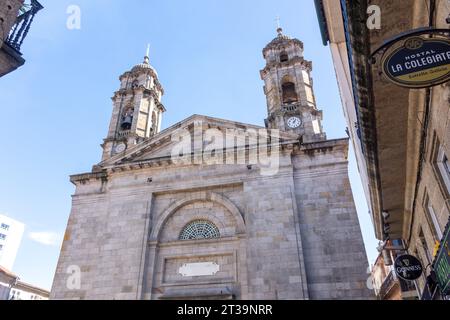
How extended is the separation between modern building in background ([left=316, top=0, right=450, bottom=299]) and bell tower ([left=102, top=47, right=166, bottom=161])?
599 inches

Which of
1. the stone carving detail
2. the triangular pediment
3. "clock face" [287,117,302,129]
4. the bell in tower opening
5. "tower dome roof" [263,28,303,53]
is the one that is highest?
"tower dome roof" [263,28,303,53]

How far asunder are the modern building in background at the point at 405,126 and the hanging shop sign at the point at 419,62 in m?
0.03

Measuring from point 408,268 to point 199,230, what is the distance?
28.2 feet

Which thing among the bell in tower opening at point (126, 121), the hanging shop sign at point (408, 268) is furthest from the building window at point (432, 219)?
the bell in tower opening at point (126, 121)

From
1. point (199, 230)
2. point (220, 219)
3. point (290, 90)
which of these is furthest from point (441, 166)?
point (290, 90)

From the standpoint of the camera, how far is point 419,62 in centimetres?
417

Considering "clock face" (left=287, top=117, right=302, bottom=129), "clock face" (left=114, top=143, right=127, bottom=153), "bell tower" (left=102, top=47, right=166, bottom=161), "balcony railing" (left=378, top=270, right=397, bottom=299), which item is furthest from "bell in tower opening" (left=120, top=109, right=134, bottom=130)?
"balcony railing" (left=378, top=270, right=397, bottom=299)

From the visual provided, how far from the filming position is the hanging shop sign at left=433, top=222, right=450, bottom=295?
21.8 ft

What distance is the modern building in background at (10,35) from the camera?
7961mm

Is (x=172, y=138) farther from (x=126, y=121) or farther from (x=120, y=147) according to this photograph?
(x=126, y=121)

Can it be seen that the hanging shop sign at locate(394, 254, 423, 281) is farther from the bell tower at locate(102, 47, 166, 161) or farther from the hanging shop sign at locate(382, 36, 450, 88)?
the bell tower at locate(102, 47, 166, 161)

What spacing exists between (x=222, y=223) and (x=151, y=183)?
13.6 ft

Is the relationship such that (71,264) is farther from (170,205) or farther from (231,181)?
(231,181)

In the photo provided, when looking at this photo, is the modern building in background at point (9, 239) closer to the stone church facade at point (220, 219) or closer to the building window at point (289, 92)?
the stone church facade at point (220, 219)
